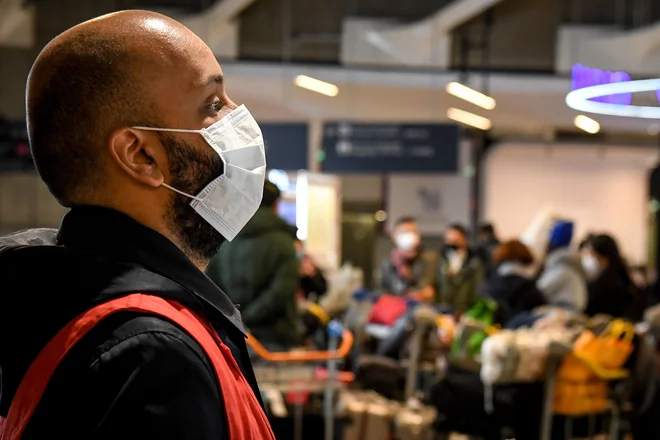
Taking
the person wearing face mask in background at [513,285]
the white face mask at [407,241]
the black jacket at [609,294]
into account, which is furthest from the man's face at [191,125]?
the white face mask at [407,241]

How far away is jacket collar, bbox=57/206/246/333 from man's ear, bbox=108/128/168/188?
5 cm

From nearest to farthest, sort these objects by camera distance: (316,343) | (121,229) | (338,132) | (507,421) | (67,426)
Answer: (67,426)
(121,229)
(507,421)
(316,343)
(338,132)

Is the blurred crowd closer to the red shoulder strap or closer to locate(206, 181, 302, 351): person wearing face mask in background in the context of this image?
locate(206, 181, 302, 351): person wearing face mask in background

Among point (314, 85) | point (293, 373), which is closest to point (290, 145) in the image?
point (314, 85)

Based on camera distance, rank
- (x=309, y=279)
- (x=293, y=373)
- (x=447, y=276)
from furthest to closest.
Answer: (x=447, y=276) < (x=309, y=279) < (x=293, y=373)

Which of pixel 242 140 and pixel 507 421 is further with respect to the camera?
pixel 507 421

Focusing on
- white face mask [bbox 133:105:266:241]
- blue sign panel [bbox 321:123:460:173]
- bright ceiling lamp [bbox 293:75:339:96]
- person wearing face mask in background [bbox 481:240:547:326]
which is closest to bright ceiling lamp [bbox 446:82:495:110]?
blue sign panel [bbox 321:123:460:173]

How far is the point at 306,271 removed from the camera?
6895 mm

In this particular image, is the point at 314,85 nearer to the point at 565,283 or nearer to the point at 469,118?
the point at 469,118

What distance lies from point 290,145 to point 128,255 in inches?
345

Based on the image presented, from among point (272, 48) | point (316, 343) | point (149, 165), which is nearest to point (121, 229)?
point (149, 165)

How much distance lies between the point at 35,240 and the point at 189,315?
1.01 feet

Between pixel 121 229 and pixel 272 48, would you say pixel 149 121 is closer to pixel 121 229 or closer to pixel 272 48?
pixel 121 229

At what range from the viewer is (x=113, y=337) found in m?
1.01
